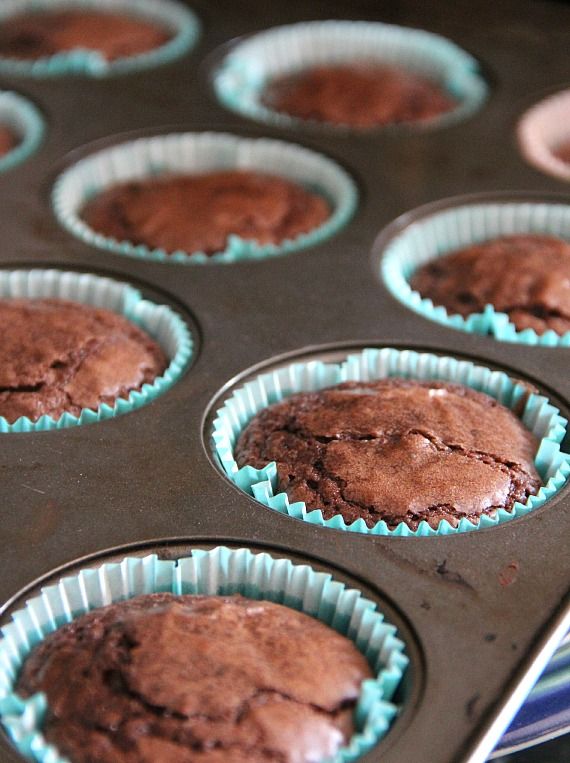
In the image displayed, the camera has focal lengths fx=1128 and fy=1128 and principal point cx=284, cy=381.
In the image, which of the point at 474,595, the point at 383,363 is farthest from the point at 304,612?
the point at 383,363

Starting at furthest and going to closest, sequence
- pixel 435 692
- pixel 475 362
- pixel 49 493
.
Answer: pixel 475 362, pixel 49 493, pixel 435 692

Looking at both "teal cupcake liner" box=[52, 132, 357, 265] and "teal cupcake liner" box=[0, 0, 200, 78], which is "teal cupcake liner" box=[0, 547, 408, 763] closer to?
"teal cupcake liner" box=[52, 132, 357, 265]

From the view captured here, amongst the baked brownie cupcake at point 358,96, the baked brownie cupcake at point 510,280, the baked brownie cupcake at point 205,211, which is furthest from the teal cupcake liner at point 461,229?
the baked brownie cupcake at point 358,96

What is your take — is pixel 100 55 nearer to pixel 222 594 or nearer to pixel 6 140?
pixel 6 140

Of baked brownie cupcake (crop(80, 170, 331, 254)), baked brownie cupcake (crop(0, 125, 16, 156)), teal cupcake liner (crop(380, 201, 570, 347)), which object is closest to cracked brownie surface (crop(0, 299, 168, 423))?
baked brownie cupcake (crop(80, 170, 331, 254))

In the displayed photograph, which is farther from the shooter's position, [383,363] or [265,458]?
[383,363]

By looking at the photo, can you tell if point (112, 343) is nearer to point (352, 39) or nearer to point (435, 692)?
point (435, 692)
